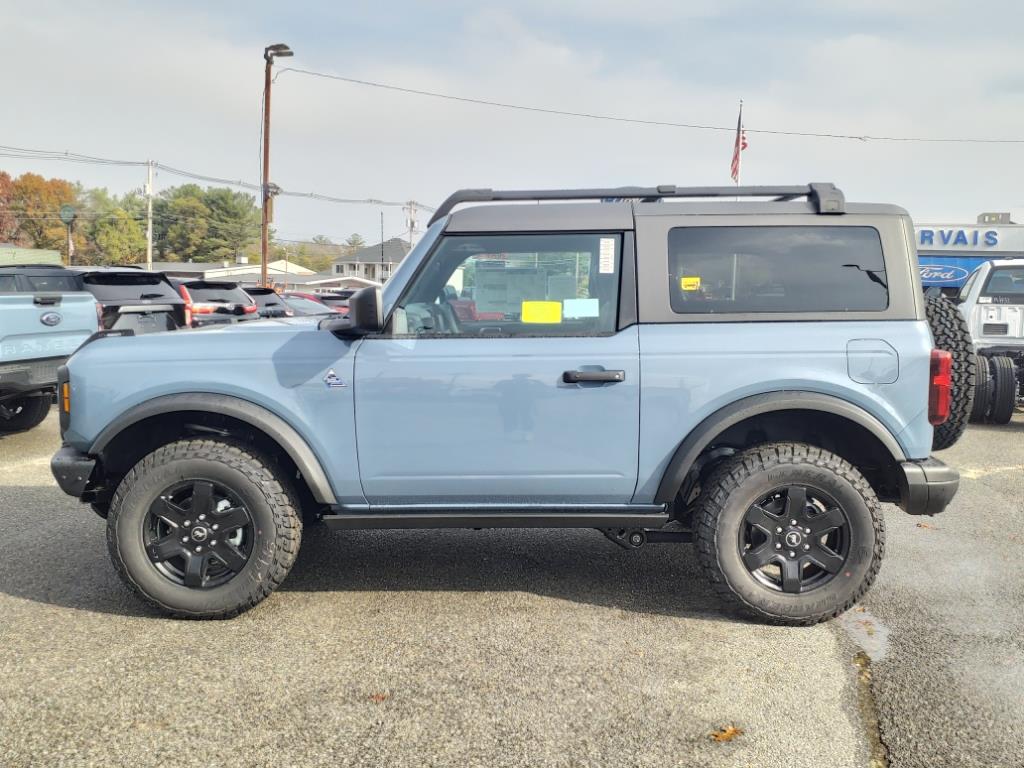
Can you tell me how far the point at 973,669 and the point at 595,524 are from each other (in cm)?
165

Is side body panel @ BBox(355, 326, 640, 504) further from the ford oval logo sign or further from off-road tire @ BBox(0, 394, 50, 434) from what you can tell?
the ford oval logo sign

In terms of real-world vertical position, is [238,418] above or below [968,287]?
below

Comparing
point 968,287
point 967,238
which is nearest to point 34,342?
point 968,287

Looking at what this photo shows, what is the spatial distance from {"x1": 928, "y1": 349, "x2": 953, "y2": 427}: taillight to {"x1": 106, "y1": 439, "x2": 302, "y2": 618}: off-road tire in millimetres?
2988

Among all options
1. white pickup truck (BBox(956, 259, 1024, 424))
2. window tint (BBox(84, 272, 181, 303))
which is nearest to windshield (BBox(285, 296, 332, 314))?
window tint (BBox(84, 272, 181, 303))

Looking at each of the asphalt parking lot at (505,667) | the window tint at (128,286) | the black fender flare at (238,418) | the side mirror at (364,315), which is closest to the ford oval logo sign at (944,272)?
the asphalt parking lot at (505,667)

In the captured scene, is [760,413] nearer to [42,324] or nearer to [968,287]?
[42,324]

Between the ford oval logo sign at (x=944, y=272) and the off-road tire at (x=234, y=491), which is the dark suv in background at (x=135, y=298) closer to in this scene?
the off-road tire at (x=234, y=491)

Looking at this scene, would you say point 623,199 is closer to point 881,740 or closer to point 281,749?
point 881,740

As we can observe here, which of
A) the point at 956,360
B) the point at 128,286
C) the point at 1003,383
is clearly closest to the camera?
the point at 956,360

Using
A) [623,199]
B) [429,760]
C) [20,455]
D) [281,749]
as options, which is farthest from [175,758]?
[20,455]

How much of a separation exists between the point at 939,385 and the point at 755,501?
0.97 m

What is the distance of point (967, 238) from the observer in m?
22.6

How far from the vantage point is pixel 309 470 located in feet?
12.1
